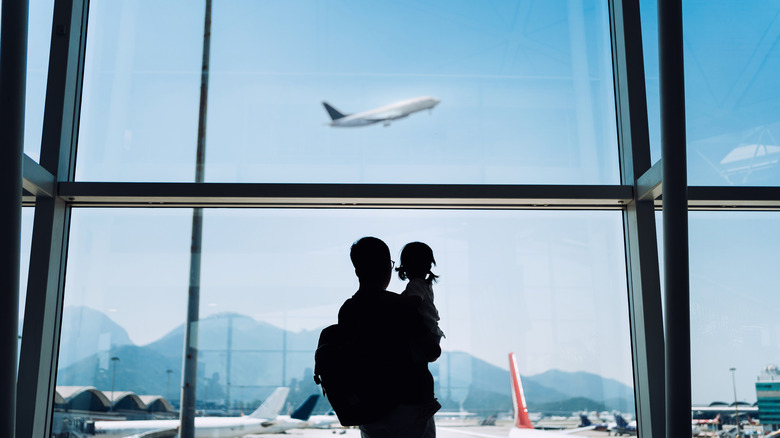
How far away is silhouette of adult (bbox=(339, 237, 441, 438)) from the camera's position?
5.72ft

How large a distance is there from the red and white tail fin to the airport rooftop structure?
9 cm

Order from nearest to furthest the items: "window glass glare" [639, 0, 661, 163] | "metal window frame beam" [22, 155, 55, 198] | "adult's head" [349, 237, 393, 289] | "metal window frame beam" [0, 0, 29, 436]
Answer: "adult's head" [349, 237, 393, 289] < "metal window frame beam" [0, 0, 29, 436] < "metal window frame beam" [22, 155, 55, 198] < "window glass glare" [639, 0, 661, 163]

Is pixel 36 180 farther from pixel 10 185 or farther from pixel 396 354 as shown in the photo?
pixel 396 354

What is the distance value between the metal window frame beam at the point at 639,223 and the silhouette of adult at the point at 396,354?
2228 millimetres

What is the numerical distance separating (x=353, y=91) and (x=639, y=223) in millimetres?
1747

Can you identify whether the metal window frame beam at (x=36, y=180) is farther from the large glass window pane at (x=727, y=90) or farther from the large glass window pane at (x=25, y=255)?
the large glass window pane at (x=727, y=90)

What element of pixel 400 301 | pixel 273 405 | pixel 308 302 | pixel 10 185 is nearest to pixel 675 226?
pixel 400 301

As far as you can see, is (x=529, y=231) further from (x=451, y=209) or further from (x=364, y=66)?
(x=364, y=66)

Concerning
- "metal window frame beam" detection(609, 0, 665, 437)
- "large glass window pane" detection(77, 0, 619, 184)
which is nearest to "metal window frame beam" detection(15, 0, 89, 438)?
"large glass window pane" detection(77, 0, 619, 184)

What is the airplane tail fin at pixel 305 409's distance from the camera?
3646 millimetres

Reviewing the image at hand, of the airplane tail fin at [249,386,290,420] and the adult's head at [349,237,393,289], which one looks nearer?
the adult's head at [349,237,393,289]

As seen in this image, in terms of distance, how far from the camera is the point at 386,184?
382cm

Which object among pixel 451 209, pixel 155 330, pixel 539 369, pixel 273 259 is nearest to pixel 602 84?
pixel 451 209

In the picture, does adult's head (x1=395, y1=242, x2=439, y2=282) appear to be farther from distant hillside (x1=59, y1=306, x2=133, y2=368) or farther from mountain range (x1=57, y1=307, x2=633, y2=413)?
distant hillside (x1=59, y1=306, x2=133, y2=368)
